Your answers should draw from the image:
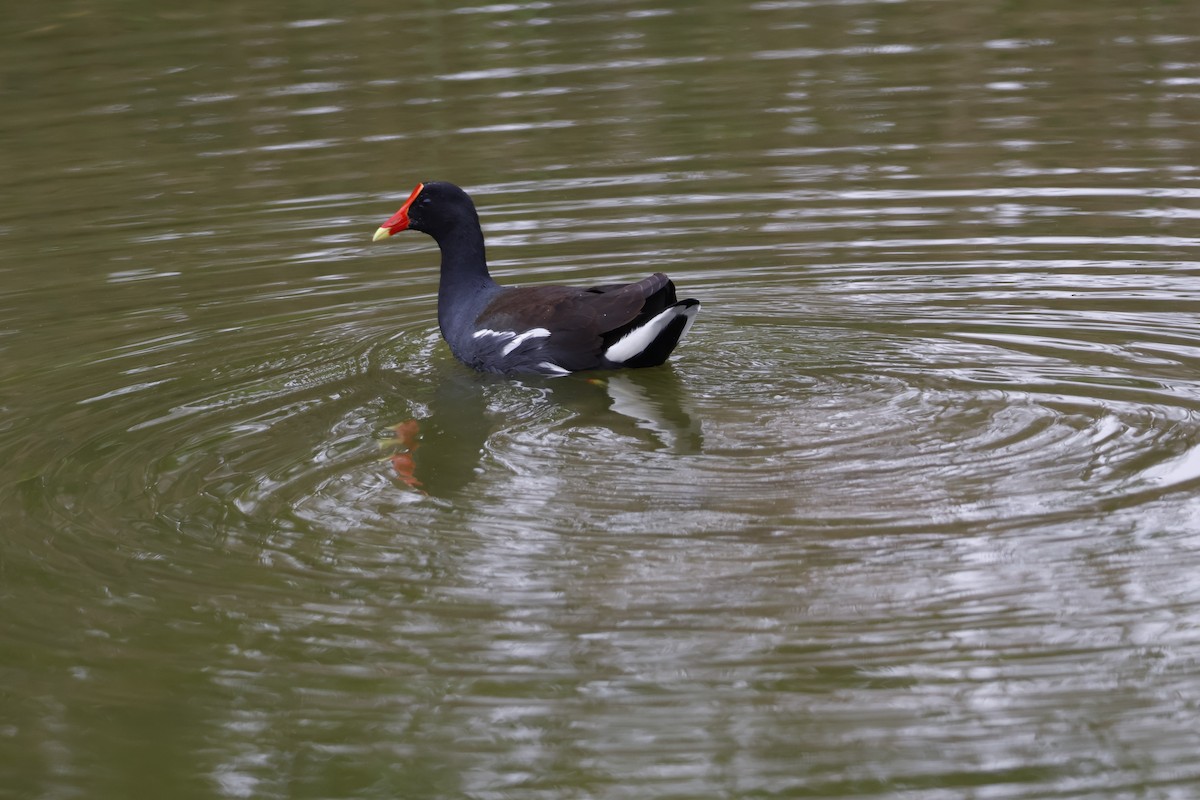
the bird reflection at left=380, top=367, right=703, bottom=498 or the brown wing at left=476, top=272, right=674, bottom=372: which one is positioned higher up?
the brown wing at left=476, top=272, right=674, bottom=372

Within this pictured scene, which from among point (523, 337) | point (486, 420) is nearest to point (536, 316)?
point (523, 337)

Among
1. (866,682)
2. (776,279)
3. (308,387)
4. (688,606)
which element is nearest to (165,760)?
(688,606)

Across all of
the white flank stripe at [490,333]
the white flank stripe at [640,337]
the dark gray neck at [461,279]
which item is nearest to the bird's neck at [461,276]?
the dark gray neck at [461,279]

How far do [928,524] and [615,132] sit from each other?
7.77 meters

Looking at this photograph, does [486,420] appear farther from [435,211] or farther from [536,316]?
[435,211]

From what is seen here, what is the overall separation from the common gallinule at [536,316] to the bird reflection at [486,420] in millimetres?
113

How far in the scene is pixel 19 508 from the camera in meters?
6.38

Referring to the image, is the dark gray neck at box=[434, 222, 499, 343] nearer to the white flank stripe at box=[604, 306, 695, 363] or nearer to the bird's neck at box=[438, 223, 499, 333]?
the bird's neck at box=[438, 223, 499, 333]

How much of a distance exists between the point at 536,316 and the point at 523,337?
0.12m

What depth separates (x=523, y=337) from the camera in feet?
25.2

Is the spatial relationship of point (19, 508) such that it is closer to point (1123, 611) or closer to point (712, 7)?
point (1123, 611)

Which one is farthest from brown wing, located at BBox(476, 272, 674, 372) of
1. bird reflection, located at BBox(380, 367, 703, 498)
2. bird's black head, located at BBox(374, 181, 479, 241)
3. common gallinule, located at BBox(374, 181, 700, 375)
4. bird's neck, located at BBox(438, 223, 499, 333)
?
bird's black head, located at BBox(374, 181, 479, 241)

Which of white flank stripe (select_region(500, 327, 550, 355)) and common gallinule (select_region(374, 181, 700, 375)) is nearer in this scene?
common gallinule (select_region(374, 181, 700, 375))

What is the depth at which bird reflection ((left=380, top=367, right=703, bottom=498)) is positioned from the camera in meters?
6.50
